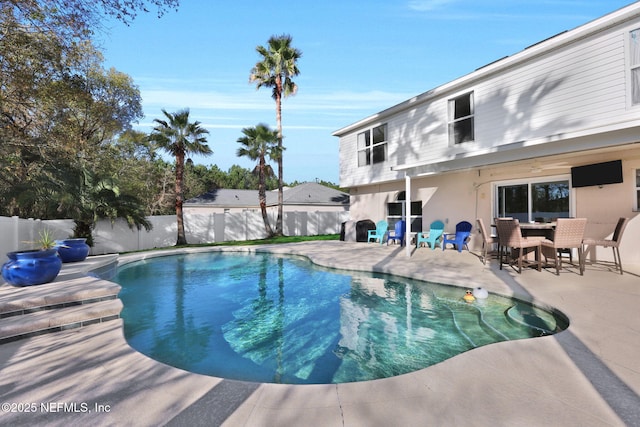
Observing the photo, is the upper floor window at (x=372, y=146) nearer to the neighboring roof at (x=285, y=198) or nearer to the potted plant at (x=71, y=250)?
the potted plant at (x=71, y=250)

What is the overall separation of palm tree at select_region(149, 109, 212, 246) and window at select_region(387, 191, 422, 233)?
11.5 m

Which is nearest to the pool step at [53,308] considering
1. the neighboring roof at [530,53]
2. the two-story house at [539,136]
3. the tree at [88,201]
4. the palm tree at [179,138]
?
the tree at [88,201]

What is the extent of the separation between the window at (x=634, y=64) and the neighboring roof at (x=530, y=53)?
1.49 feet

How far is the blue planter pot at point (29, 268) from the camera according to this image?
18.5ft

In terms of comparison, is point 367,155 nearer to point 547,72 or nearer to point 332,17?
point 332,17

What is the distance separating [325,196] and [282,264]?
20.4 meters

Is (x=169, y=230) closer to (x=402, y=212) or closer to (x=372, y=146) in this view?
(x=372, y=146)

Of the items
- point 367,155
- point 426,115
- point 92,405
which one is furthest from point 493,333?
point 367,155

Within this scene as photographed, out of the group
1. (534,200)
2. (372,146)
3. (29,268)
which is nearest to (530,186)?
(534,200)

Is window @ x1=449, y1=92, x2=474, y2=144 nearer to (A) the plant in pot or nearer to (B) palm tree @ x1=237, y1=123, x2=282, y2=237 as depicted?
(B) palm tree @ x1=237, y1=123, x2=282, y2=237

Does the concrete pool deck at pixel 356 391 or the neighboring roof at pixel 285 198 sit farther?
the neighboring roof at pixel 285 198

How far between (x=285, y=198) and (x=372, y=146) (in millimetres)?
15999

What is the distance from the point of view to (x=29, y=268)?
571cm

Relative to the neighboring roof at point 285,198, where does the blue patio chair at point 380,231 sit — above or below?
below
